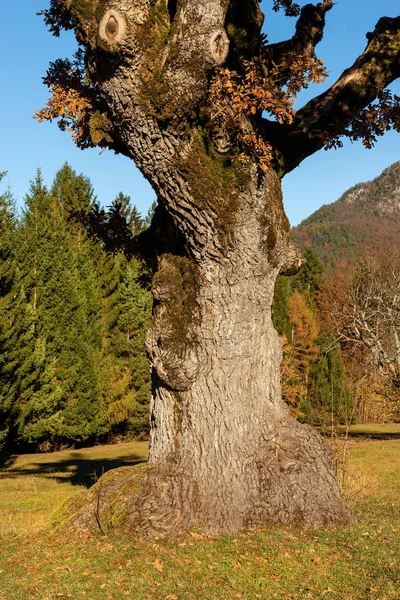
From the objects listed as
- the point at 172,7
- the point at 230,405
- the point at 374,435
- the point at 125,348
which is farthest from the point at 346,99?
the point at 125,348

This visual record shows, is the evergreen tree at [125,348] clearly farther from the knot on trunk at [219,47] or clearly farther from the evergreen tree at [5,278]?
the knot on trunk at [219,47]

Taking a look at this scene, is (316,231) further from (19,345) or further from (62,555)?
(62,555)

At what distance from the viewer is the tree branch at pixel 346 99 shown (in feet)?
22.6

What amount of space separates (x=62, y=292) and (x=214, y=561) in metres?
24.0

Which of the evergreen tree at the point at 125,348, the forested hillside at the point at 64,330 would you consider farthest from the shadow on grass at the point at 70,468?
the evergreen tree at the point at 125,348

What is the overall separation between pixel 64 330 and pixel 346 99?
23.5m

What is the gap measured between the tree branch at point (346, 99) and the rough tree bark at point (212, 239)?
2 centimetres

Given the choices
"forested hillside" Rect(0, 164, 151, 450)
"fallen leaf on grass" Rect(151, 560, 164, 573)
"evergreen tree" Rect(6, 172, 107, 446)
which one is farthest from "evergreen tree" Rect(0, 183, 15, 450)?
"fallen leaf on grass" Rect(151, 560, 164, 573)

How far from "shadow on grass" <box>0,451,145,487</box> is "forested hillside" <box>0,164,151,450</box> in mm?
1316

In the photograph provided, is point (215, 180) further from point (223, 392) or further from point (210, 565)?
point (210, 565)

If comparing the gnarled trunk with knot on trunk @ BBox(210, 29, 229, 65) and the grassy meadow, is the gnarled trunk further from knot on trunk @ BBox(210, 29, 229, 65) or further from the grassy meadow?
knot on trunk @ BBox(210, 29, 229, 65)

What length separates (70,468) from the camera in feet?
65.7

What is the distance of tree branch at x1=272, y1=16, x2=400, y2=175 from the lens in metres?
6.89

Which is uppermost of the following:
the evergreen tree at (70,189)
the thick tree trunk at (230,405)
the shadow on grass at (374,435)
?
the evergreen tree at (70,189)
